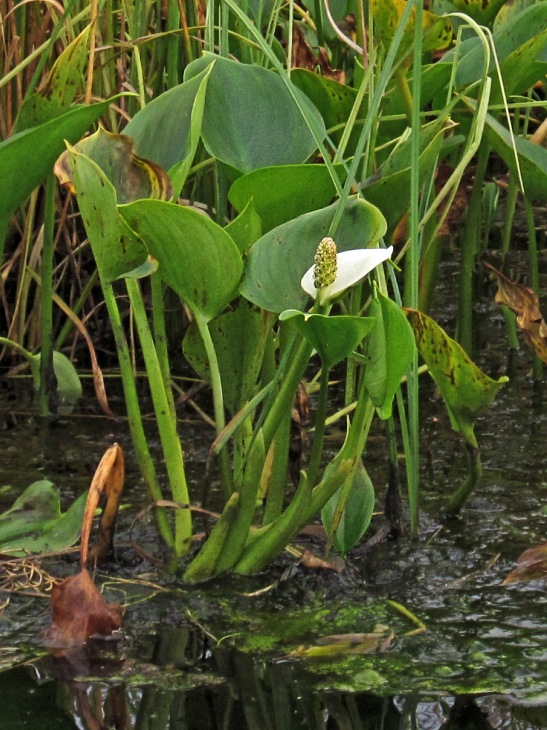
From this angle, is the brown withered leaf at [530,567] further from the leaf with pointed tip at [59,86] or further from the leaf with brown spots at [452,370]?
the leaf with pointed tip at [59,86]

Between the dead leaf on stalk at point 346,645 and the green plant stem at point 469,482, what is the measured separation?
0.23 meters

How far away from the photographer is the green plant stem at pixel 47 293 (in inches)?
57.6

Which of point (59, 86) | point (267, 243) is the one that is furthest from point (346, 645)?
point (59, 86)

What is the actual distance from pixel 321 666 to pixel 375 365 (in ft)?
0.87

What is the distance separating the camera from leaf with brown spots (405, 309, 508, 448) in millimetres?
1074

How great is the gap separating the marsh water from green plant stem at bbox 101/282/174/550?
0.05m

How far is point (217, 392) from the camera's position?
106 centimetres

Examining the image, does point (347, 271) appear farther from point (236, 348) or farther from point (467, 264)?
point (467, 264)

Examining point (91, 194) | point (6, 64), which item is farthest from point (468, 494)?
point (6, 64)

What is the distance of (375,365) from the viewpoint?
1.01 meters

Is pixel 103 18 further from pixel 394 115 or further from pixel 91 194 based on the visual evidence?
pixel 91 194

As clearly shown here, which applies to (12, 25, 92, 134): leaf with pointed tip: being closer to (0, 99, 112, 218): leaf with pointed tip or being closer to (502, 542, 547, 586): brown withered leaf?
(0, 99, 112, 218): leaf with pointed tip

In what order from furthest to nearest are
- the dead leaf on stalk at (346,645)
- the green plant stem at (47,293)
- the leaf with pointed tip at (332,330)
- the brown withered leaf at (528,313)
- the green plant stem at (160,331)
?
the green plant stem at (47,293)
the brown withered leaf at (528,313)
the green plant stem at (160,331)
the dead leaf on stalk at (346,645)
the leaf with pointed tip at (332,330)

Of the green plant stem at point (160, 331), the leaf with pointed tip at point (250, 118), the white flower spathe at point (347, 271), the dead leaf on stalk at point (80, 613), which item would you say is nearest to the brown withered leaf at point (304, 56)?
the leaf with pointed tip at point (250, 118)
